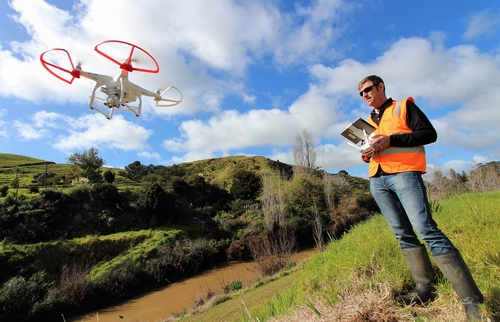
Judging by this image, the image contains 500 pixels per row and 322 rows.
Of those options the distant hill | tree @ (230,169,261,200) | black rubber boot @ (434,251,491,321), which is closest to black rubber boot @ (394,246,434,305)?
black rubber boot @ (434,251,491,321)

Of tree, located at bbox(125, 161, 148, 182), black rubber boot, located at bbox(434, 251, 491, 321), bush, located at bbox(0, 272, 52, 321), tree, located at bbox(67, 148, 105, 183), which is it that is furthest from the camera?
tree, located at bbox(125, 161, 148, 182)

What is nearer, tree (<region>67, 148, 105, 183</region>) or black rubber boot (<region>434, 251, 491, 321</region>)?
black rubber boot (<region>434, 251, 491, 321</region>)

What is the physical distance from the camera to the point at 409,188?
6.76 feet

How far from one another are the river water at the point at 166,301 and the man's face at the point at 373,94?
34.3 feet

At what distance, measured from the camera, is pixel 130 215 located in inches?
783

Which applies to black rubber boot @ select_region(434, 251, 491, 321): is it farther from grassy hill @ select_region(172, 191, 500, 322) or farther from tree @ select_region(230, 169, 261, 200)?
tree @ select_region(230, 169, 261, 200)

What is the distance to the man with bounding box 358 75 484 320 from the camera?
6.17 feet

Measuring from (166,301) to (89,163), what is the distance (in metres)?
17.2

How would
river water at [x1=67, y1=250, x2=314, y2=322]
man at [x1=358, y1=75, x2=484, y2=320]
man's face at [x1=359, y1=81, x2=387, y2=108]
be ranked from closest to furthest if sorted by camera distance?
man at [x1=358, y1=75, x2=484, y2=320] < man's face at [x1=359, y1=81, x2=387, y2=108] < river water at [x1=67, y1=250, x2=314, y2=322]

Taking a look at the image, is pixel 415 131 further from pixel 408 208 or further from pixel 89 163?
pixel 89 163

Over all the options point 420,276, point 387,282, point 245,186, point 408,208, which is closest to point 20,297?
point 387,282

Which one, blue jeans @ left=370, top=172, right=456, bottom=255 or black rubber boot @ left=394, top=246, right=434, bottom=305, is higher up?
blue jeans @ left=370, top=172, right=456, bottom=255

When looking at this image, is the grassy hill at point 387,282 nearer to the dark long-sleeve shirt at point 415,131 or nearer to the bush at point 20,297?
the dark long-sleeve shirt at point 415,131

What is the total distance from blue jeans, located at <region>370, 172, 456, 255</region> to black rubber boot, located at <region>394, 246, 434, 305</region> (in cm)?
6
